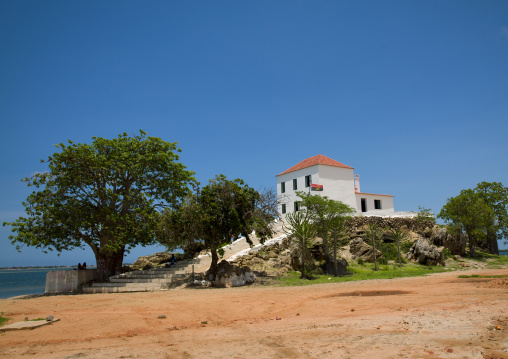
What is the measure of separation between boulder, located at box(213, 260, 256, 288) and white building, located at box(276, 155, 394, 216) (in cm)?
2140

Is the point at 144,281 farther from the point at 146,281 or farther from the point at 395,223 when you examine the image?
the point at 395,223

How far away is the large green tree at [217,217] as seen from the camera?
2084cm

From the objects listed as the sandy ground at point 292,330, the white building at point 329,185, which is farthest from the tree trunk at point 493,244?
the sandy ground at point 292,330

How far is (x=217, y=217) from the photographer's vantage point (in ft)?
68.6

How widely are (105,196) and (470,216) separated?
31353 mm

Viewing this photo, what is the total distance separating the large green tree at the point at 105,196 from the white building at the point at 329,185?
65.0 feet

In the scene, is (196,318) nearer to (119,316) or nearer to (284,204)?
(119,316)

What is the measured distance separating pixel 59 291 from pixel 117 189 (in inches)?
279

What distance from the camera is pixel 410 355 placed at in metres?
5.48

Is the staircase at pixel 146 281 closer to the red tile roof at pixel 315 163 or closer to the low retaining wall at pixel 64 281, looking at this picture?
the low retaining wall at pixel 64 281

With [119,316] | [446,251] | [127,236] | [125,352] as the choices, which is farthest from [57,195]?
[446,251]

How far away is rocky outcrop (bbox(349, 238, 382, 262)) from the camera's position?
2872 cm

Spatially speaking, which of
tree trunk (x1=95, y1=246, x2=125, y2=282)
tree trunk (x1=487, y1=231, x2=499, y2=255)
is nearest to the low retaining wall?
tree trunk (x1=95, y1=246, x2=125, y2=282)

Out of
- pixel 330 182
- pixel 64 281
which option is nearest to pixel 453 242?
pixel 330 182
